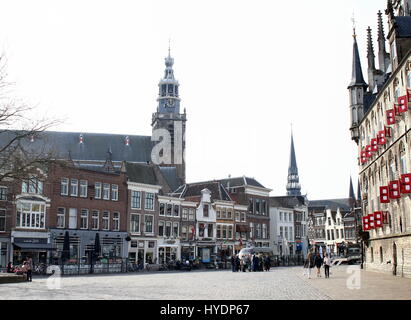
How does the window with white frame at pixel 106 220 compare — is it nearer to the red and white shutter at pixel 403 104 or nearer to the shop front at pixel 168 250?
the shop front at pixel 168 250

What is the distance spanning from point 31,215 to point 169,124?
168ft

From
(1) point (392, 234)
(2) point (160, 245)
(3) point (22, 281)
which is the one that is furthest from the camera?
(2) point (160, 245)

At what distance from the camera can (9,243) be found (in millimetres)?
44438

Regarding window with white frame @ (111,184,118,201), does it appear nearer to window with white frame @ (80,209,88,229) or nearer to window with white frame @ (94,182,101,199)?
window with white frame @ (94,182,101,199)

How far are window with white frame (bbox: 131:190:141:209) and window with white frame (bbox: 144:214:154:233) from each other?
1628mm

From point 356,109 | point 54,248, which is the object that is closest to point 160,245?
point 54,248

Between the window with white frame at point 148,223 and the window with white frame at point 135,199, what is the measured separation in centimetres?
163

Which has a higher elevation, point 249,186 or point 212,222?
point 249,186

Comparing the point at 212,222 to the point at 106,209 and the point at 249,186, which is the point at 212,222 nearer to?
the point at 249,186

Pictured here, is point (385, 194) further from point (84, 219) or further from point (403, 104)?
point (84, 219)

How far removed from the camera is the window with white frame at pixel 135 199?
185ft
